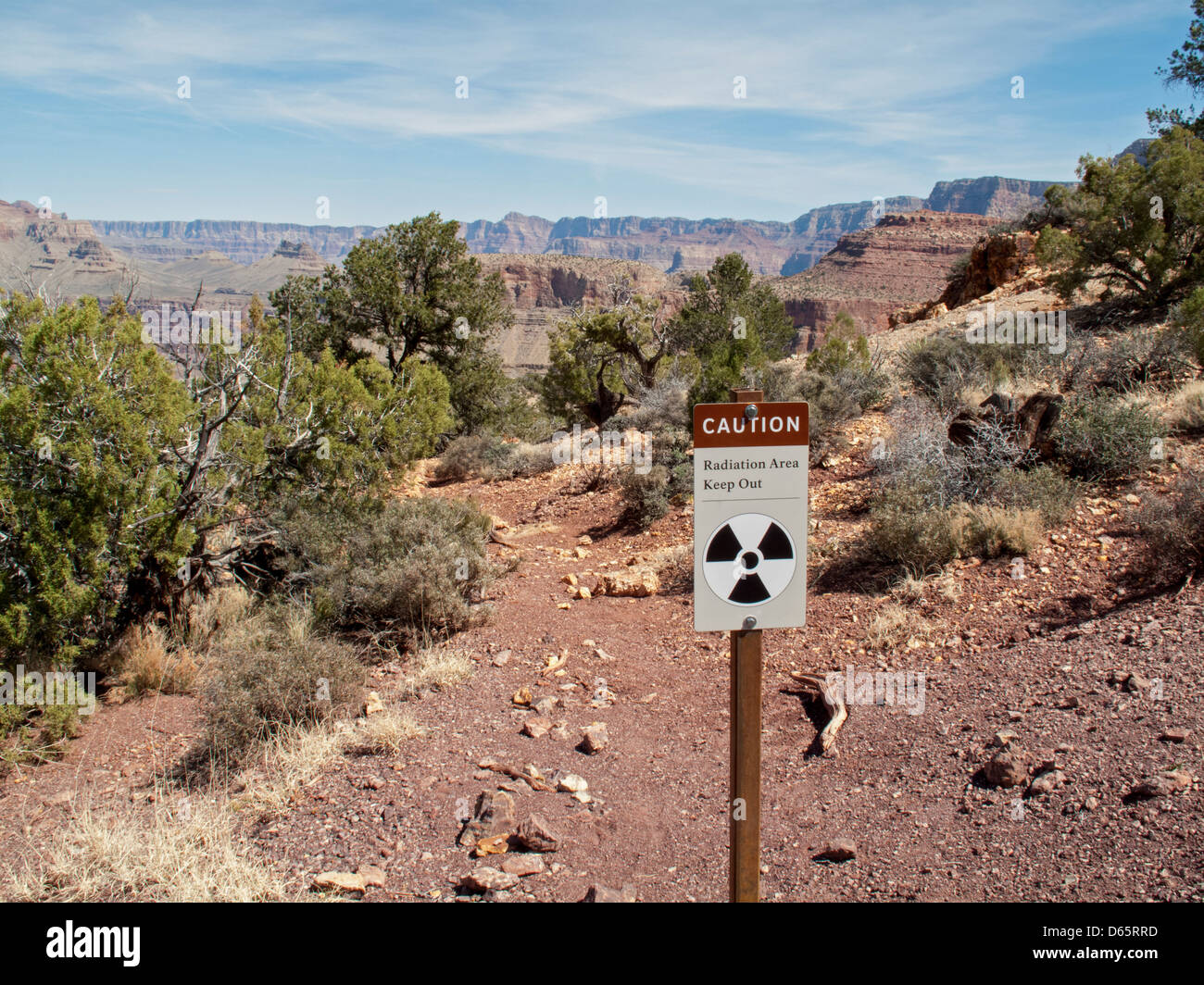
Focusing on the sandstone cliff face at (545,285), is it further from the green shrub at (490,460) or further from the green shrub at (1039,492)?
the green shrub at (1039,492)

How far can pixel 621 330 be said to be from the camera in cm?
1808

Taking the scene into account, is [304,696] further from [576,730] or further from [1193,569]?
[1193,569]

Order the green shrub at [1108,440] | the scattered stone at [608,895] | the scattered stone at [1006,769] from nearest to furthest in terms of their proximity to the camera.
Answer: the scattered stone at [608,895]
the scattered stone at [1006,769]
the green shrub at [1108,440]

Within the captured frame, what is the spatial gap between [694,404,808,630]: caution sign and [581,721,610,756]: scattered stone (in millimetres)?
3167

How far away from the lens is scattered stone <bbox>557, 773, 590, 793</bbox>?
494 centimetres

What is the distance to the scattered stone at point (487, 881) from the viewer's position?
3902 millimetres

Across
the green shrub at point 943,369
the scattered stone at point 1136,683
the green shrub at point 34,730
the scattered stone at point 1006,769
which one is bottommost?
the green shrub at point 34,730

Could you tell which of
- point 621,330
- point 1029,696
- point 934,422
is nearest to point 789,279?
point 621,330

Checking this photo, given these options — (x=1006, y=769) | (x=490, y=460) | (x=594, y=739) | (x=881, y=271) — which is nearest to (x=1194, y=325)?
(x=1006, y=769)

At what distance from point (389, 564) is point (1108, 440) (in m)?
7.26

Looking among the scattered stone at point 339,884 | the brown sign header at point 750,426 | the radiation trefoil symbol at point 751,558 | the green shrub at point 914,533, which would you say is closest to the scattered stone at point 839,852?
the radiation trefoil symbol at point 751,558

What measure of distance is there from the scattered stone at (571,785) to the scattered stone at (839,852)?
1.51 m

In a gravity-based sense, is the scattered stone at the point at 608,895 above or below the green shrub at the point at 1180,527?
below

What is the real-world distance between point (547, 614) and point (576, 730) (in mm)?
2280
